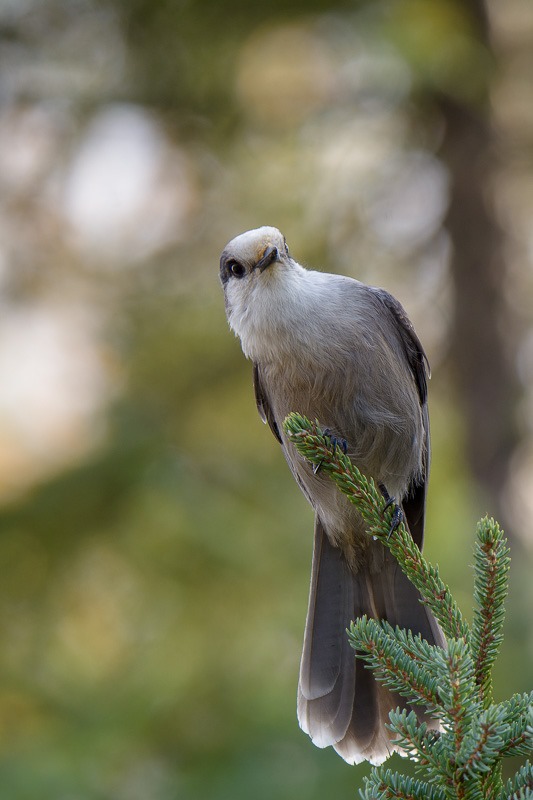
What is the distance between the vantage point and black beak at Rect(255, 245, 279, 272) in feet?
8.68

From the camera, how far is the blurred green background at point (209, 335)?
4.34m

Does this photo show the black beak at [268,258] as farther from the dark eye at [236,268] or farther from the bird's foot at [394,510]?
the bird's foot at [394,510]

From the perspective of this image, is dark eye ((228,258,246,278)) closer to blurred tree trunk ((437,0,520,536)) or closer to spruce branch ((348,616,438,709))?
spruce branch ((348,616,438,709))

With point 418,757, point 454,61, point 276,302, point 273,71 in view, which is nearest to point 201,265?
point 273,71

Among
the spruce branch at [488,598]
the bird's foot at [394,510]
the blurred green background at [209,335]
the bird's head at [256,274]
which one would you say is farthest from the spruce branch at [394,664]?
the blurred green background at [209,335]

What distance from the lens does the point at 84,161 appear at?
212 inches

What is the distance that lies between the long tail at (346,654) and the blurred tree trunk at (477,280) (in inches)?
130

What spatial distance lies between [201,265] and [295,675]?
2.39 metres

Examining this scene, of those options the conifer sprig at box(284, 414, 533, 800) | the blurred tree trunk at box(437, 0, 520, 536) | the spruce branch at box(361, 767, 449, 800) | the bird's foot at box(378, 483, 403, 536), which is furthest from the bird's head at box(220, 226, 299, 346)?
the blurred tree trunk at box(437, 0, 520, 536)

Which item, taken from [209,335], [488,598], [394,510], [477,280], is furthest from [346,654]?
[477,280]

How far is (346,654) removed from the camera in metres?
2.65

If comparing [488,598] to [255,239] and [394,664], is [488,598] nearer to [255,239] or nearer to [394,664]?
[394,664]

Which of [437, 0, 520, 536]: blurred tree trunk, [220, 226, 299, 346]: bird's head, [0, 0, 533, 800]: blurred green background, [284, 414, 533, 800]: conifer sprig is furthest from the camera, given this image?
[437, 0, 520, 536]: blurred tree trunk

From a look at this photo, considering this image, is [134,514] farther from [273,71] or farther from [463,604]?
[273,71]
